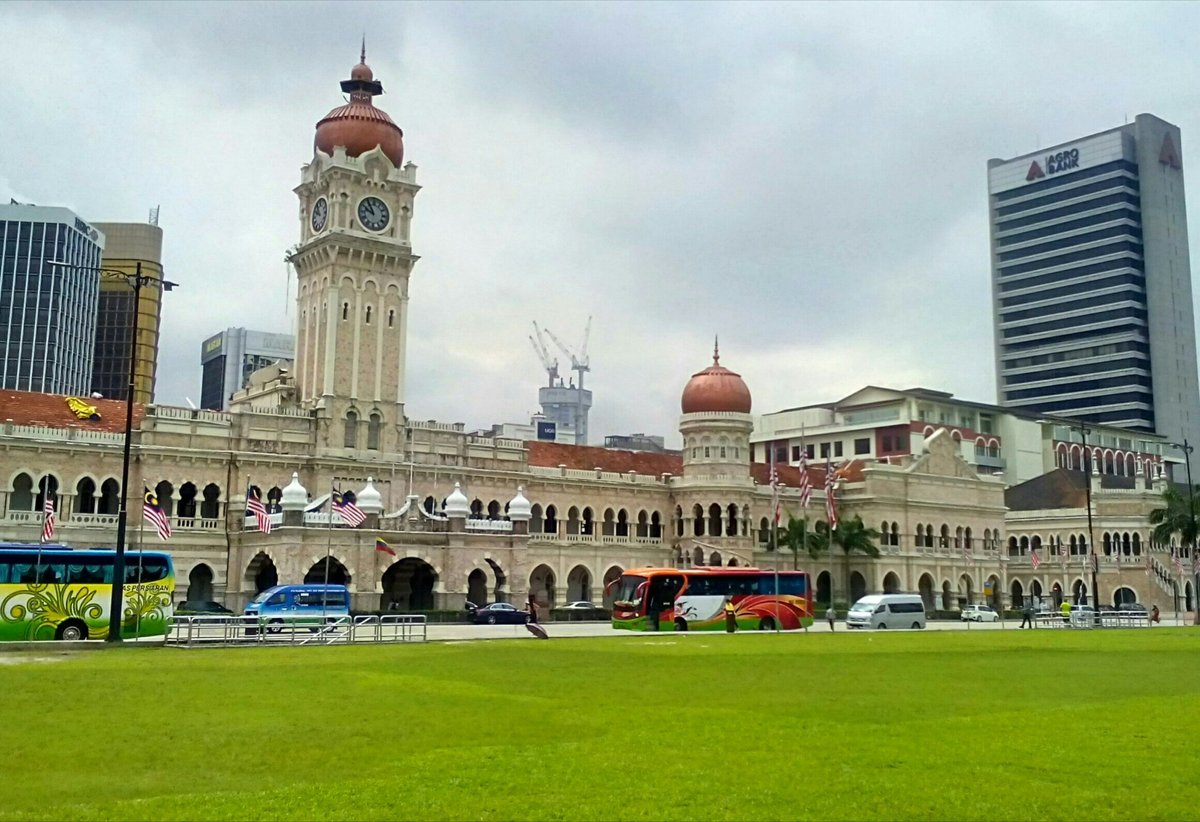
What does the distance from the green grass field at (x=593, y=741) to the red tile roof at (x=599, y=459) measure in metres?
46.1

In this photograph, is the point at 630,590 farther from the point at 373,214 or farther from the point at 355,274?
the point at 373,214

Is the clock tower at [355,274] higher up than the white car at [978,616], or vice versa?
the clock tower at [355,274]

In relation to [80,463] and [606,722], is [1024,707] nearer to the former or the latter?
[606,722]

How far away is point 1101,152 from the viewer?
500 feet

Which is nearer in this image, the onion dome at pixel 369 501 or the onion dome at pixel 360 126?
the onion dome at pixel 369 501

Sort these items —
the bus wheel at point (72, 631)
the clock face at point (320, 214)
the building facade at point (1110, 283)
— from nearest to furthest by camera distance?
the bus wheel at point (72, 631)
the clock face at point (320, 214)
the building facade at point (1110, 283)

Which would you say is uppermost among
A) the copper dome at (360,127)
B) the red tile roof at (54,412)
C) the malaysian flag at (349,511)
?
the copper dome at (360,127)

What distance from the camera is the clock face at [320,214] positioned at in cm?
6379

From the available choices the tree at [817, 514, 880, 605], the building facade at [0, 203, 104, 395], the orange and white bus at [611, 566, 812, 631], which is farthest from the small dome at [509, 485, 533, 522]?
the building facade at [0, 203, 104, 395]

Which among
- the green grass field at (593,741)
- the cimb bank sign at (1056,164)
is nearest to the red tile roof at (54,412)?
the green grass field at (593,741)

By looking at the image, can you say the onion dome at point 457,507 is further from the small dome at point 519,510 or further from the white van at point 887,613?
the white van at point 887,613

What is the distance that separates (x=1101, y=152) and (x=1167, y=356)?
28.5m

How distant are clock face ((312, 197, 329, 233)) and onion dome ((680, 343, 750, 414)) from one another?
25824 millimetres

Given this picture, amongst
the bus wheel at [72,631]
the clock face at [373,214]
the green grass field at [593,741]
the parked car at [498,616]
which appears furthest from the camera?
the clock face at [373,214]
